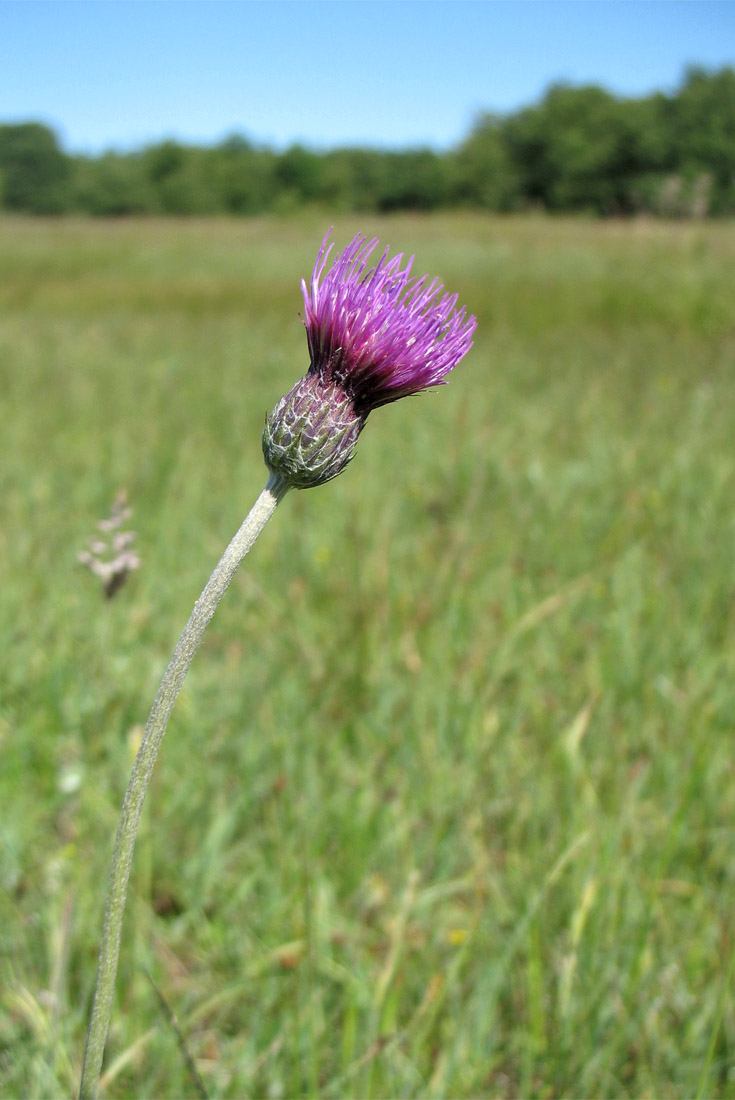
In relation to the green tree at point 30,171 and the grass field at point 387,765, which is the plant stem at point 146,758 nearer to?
the grass field at point 387,765

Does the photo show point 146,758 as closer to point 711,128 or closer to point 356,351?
point 356,351

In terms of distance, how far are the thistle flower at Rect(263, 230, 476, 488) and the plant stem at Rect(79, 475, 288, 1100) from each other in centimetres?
9

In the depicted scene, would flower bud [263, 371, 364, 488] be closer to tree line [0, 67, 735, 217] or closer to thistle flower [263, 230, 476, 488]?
thistle flower [263, 230, 476, 488]

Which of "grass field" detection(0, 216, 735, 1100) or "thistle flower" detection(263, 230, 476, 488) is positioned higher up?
"thistle flower" detection(263, 230, 476, 488)

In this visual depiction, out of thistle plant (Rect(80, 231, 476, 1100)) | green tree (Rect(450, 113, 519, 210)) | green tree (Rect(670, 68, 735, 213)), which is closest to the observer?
thistle plant (Rect(80, 231, 476, 1100))

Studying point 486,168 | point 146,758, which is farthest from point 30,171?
point 146,758

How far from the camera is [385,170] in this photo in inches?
2438

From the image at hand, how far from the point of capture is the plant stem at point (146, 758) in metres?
0.52

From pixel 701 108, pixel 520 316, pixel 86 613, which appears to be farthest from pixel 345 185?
pixel 86 613

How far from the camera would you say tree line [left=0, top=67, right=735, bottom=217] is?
4103 centimetres

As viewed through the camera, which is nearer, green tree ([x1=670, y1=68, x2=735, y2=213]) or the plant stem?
the plant stem

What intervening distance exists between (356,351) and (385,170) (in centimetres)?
6713

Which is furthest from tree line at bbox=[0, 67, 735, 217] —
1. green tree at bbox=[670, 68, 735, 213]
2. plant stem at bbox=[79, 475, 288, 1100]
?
plant stem at bbox=[79, 475, 288, 1100]

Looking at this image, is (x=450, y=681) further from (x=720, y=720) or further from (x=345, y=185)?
(x=345, y=185)
